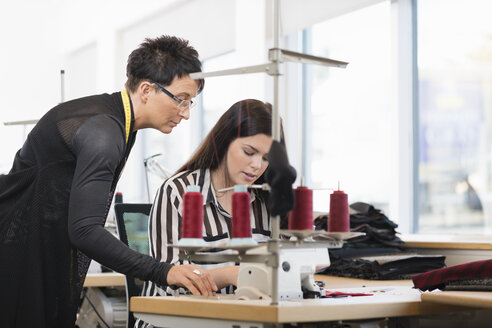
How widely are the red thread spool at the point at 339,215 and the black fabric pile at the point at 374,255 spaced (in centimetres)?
95

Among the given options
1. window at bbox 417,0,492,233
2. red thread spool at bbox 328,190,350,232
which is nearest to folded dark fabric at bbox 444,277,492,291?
red thread spool at bbox 328,190,350,232

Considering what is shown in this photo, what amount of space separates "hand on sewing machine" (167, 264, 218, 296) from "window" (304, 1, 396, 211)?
7.71 ft

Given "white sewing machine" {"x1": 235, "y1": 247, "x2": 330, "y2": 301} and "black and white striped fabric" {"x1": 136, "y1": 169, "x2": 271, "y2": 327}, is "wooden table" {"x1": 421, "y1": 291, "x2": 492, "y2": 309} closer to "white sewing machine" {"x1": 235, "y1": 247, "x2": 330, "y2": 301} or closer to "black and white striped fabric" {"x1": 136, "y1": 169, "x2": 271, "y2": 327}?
"white sewing machine" {"x1": 235, "y1": 247, "x2": 330, "y2": 301}

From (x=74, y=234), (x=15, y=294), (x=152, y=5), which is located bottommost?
(x=15, y=294)

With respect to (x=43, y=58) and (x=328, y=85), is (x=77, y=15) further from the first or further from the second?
(x=328, y=85)

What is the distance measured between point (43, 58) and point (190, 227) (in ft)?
19.9

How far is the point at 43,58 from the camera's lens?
23.6 feet

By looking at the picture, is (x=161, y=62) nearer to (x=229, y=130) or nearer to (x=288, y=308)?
(x=229, y=130)

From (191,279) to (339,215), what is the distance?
41 cm

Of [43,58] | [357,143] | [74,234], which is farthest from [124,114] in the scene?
[43,58]

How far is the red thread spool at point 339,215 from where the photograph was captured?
172 cm

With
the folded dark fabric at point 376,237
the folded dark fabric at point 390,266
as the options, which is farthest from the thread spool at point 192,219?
the folded dark fabric at point 376,237

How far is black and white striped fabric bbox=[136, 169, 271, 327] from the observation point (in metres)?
1.98

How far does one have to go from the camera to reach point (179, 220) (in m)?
2.00
